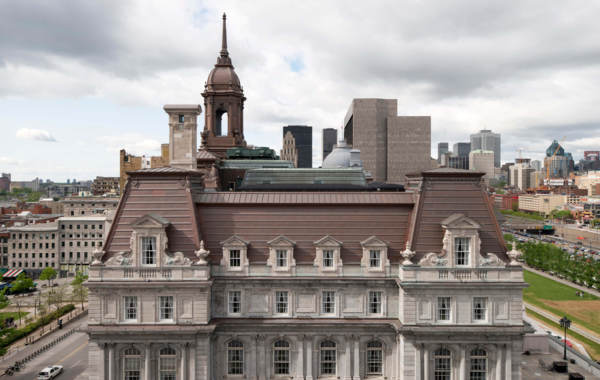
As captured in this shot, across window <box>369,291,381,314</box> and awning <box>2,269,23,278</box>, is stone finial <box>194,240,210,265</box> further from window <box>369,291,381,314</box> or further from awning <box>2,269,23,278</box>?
awning <box>2,269,23,278</box>

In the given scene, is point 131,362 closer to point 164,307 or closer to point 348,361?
point 164,307

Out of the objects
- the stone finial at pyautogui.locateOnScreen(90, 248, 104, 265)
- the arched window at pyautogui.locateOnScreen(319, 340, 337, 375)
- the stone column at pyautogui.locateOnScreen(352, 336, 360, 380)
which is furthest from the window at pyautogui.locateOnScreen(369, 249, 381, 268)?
the stone finial at pyautogui.locateOnScreen(90, 248, 104, 265)

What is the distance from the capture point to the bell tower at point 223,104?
76.1m

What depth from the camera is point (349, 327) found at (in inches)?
1438

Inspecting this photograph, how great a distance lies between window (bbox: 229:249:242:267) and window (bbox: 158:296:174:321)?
5907mm

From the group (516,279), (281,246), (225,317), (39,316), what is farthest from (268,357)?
(39,316)

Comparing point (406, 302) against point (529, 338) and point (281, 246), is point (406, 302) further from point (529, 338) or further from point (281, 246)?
point (529, 338)

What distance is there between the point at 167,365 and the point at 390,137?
468 ft

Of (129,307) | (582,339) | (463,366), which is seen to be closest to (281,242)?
(129,307)

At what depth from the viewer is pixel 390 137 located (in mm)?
165750

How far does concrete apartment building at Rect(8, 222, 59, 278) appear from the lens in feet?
381

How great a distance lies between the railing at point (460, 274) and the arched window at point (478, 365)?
638 centimetres

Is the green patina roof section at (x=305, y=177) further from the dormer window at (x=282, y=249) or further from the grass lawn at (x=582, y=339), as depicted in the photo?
the grass lawn at (x=582, y=339)

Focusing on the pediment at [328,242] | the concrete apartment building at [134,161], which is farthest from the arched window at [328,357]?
the concrete apartment building at [134,161]
